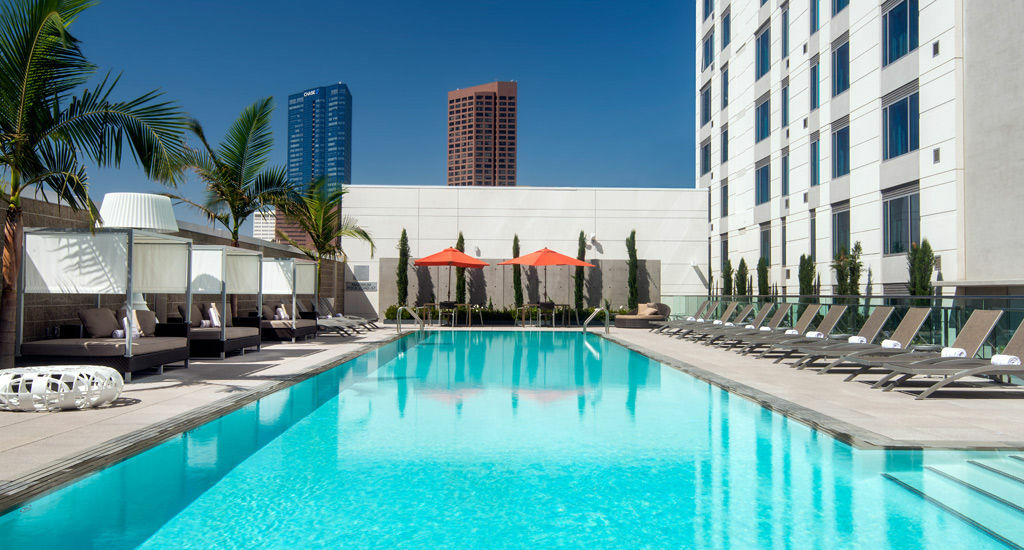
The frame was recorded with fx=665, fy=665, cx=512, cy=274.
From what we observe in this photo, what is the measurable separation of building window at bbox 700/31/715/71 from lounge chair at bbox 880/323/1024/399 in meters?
21.7

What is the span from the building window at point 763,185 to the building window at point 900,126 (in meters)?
6.23

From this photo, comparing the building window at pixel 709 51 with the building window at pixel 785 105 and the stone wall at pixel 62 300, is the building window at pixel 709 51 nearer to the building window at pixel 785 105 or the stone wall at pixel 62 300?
the building window at pixel 785 105

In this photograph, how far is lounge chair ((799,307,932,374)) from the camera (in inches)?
353

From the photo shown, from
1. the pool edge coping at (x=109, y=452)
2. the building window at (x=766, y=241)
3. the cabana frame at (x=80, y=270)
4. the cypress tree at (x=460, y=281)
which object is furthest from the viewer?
the cypress tree at (x=460, y=281)

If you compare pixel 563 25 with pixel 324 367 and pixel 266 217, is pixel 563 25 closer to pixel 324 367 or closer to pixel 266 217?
pixel 266 217

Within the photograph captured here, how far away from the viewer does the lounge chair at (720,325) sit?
14586mm

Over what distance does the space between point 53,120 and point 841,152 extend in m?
17.4

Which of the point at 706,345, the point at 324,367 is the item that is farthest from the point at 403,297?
the point at 324,367

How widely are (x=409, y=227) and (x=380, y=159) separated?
58.4 ft

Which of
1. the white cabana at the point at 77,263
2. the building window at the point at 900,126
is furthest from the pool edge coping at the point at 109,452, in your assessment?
the building window at the point at 900,126

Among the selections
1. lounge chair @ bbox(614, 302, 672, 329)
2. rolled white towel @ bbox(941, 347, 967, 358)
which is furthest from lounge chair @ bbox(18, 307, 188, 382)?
lounge chair @ bbox(614, 302, 672, 329)

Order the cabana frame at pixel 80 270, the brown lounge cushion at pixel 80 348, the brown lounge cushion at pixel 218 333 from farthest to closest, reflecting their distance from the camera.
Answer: the brown lounge cushion at pixel 218 333 → the cabana frame at pixel 80 270 → the brown lounge cushion at pixel 80 348

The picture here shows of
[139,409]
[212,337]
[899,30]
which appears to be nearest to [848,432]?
[139,409]

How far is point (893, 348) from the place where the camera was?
→ 8.90 metres
